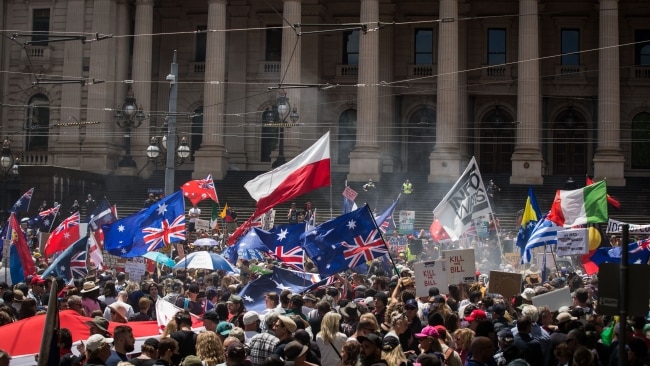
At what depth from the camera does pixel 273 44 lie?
2141 inches

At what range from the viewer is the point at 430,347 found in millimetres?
10836

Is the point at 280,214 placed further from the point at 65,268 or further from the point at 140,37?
the point at 65,268

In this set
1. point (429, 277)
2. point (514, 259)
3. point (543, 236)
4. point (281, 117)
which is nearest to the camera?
point (429, 277)

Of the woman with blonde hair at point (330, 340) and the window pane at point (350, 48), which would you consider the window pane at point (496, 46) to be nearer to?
the window pane at point (350, 48)

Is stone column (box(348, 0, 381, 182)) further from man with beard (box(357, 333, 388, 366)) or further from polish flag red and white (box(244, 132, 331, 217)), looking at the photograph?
man with beard (box(357, 333, 388, 366))

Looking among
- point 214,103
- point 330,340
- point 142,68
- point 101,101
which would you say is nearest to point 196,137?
point 214,103

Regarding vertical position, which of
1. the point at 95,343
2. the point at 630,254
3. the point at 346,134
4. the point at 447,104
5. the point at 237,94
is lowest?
the point at 95,343

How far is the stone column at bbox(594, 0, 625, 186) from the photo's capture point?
46.5 meters

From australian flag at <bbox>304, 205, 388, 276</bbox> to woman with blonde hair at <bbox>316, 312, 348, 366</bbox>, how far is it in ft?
17.1

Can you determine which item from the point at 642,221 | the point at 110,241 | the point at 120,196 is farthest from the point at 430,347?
the point at 120,196

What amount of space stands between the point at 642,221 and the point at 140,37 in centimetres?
2370

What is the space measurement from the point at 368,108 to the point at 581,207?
79.8 feet

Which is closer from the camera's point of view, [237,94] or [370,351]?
[370,351]

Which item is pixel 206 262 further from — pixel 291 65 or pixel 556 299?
pixel 291 65
